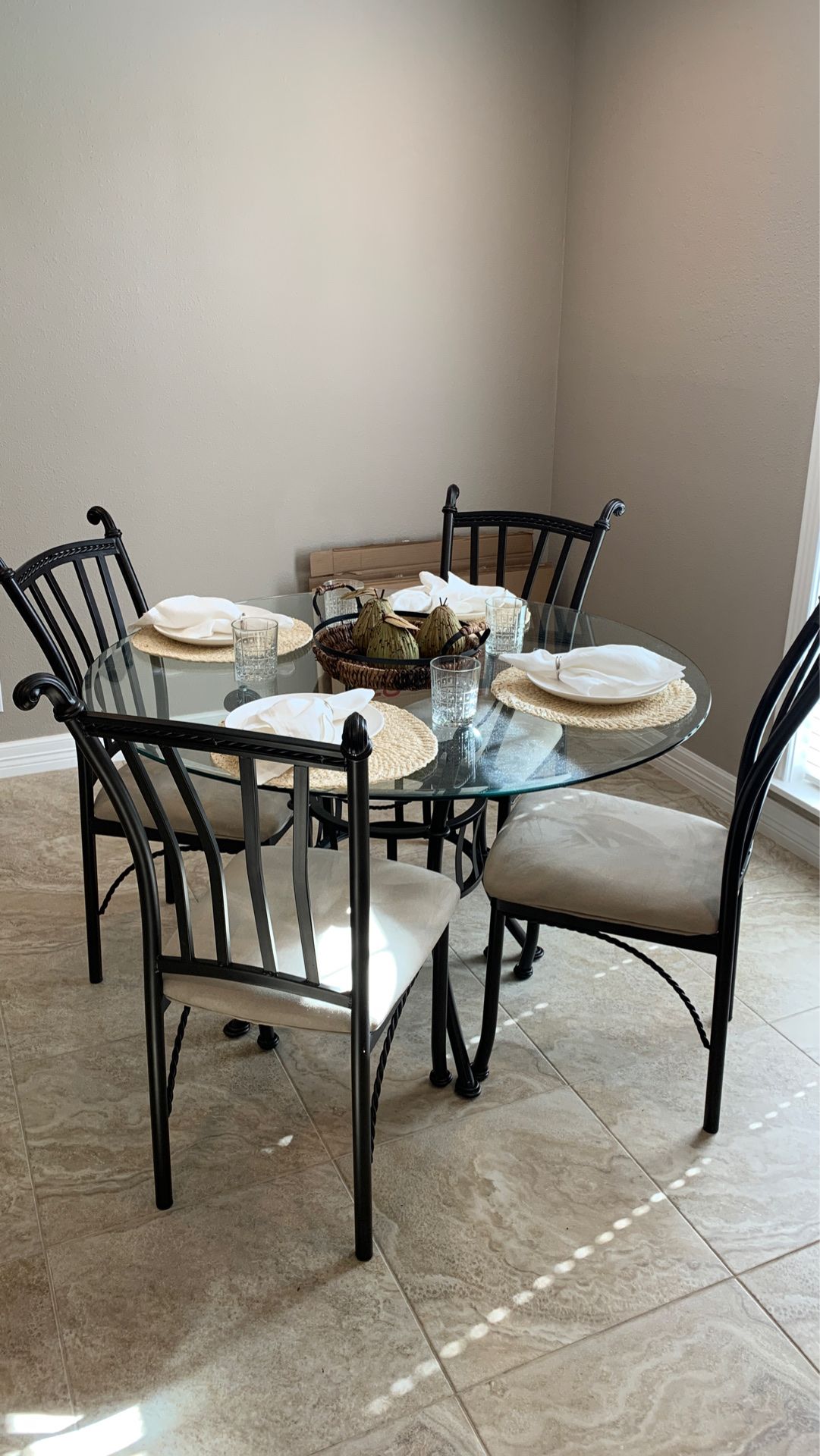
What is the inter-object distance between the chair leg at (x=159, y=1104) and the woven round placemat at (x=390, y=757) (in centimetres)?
40

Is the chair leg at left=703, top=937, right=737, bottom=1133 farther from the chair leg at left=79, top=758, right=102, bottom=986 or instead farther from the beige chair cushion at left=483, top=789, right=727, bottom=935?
the chair leg at left=79, top=758, right=102, bottom=986

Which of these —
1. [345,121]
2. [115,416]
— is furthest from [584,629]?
[345,121]

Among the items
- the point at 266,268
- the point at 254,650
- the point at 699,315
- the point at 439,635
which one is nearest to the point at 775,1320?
the point at 439,635

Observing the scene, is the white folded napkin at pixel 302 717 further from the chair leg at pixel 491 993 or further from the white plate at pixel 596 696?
the chair leg at pixel 491 993

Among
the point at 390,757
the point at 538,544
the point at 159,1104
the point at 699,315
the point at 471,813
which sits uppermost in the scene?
the point at 699,315

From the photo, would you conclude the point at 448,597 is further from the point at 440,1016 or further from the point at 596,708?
the point at 440,1016

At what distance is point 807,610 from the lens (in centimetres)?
287

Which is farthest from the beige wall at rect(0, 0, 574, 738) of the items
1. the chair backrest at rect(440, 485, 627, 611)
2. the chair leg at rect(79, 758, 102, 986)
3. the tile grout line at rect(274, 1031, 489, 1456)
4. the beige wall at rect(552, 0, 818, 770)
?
the tile grout line at rect(274, 1031, 489, 1456)

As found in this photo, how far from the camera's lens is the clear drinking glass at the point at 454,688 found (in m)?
1.80

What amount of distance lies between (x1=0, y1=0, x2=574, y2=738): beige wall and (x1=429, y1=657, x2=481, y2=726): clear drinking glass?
6.12 feet

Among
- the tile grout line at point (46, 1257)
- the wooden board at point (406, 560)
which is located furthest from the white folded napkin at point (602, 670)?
the wooden board at point (406, 560)

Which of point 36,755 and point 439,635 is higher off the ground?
point 439,635

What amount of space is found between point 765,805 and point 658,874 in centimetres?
131

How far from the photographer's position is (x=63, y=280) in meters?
3.09
